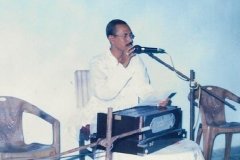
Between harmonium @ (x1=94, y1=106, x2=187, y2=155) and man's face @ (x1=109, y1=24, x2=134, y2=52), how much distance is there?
93 centimetres

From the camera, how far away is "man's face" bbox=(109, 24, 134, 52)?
352cm

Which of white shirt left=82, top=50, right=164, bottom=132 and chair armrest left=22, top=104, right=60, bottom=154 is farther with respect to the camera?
chair armrest left=22, top=104, right=60, bottom=154

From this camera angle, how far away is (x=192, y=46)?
4.59 metres

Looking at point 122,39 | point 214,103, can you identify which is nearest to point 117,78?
point 122,39

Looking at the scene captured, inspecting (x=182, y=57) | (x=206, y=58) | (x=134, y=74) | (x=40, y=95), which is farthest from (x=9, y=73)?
(x=206, y=58)

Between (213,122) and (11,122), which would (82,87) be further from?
(213,122)

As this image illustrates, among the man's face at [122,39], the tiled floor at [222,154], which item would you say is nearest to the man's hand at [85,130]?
the man's face at [122,39]

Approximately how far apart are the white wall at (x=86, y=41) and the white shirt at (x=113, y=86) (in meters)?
0.54

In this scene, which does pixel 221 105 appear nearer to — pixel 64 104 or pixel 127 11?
pixel 127 11

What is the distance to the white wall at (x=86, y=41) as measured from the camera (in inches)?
147

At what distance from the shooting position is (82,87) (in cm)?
383

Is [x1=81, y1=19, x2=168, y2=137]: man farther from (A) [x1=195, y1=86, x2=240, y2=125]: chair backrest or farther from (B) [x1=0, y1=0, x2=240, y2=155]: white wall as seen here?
(A) [x1=195, y1=86, x2=240, y2=125]: chair backrest

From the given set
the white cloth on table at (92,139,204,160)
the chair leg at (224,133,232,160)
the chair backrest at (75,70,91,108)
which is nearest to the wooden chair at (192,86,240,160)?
the chair leg at (224,133,232,160)

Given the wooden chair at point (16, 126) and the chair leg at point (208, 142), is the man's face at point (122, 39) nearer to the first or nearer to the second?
the wooden chair at point (16, 126)
